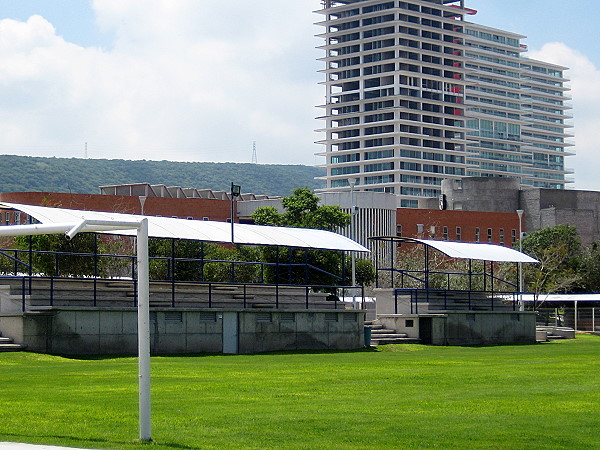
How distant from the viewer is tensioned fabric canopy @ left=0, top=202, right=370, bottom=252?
36406mm

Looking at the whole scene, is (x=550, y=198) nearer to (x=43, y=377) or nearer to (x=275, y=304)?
(x=275, y=304)

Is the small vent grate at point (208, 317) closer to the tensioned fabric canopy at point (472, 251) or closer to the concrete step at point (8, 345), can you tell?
the concrete step at point (8, 345)

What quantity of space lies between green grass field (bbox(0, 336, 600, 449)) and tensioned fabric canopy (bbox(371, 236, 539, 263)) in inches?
778

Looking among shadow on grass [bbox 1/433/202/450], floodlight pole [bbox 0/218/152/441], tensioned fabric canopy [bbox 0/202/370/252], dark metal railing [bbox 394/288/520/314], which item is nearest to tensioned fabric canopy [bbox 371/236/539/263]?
dark metal railing [bbox 394/288/520/314]

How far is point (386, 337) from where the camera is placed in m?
47.5

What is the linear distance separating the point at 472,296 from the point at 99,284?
2296 cm

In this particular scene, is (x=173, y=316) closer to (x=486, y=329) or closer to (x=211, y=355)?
(x=211, y=355)

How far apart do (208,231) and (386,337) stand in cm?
1025

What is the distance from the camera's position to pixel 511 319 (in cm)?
5391

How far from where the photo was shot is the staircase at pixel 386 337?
46438 mm

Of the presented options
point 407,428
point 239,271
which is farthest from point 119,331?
point 239,271

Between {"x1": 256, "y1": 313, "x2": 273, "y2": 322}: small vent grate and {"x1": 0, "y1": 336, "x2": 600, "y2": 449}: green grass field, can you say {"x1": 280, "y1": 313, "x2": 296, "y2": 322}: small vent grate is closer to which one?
{"x1": 256, "y1": 313, "x2": 273, "y2": 322}: small vent grate

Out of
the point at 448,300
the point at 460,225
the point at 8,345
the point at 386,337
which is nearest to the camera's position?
the point at 8,345

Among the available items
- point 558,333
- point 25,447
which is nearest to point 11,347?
point 25,447
